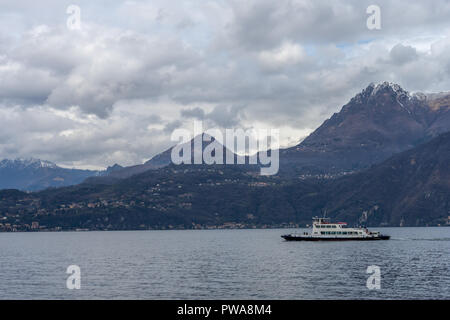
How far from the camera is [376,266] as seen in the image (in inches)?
5748

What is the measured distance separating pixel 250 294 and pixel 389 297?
78.2ft

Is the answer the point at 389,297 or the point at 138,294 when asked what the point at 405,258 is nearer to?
the point at 389,297

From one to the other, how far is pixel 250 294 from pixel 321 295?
12.4 m

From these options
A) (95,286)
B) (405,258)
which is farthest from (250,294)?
(405,258)

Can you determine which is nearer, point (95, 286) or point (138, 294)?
point (138, 294)
